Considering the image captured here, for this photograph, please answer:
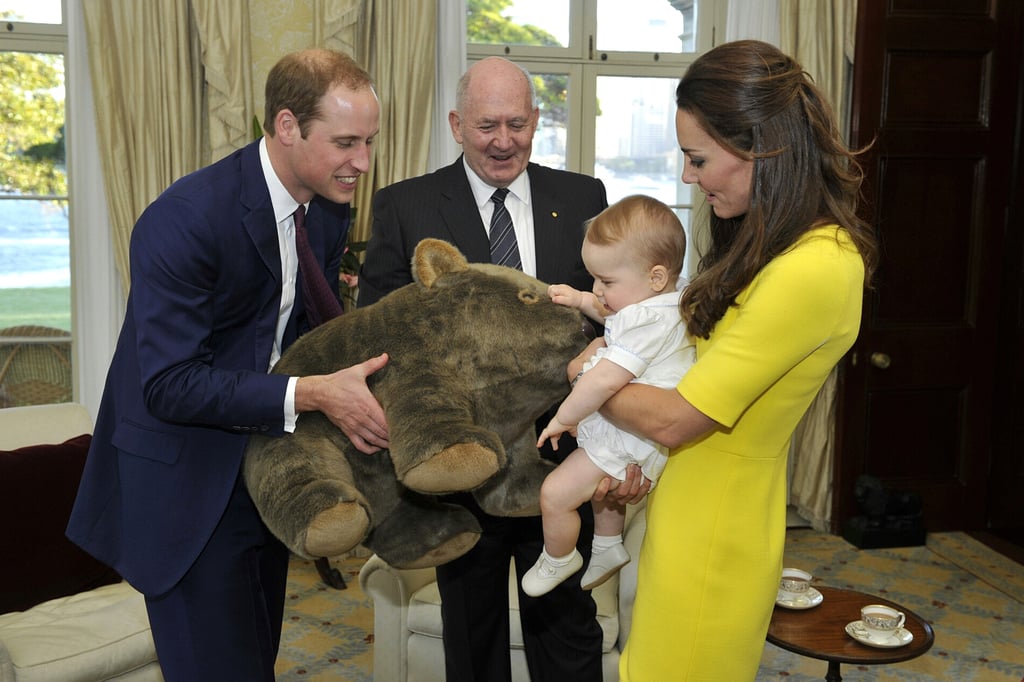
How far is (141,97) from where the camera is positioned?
14.0 feet

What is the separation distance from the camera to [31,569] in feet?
9.89

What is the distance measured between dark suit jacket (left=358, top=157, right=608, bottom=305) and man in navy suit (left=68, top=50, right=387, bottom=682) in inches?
18.5

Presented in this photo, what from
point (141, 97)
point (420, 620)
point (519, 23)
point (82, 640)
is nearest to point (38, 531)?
point (82, 640)

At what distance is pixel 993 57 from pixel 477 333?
155 inches

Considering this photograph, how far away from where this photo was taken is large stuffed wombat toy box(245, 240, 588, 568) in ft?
5.68

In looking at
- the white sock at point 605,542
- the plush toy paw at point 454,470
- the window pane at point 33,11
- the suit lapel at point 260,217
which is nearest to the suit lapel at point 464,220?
the suit lapel at point 260,217

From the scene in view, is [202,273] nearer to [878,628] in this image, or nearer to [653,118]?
[878,628]

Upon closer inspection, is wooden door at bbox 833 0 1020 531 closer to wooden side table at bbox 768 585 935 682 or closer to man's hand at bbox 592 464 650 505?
wooden side table at bbox 768 585 935 682

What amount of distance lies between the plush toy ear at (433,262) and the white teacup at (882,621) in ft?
5.62

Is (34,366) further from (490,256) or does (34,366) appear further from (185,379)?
(185,379)

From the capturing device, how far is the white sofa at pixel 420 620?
10.1ft

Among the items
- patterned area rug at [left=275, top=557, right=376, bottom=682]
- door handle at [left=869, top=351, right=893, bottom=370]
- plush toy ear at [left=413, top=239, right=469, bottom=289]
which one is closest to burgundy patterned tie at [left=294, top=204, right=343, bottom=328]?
plush toy ear at [left=413, top=239, right=469, bottom=289]

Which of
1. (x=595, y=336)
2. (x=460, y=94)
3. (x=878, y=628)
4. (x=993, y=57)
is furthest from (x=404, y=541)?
(x=993, y=57)

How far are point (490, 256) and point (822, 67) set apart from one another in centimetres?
290
